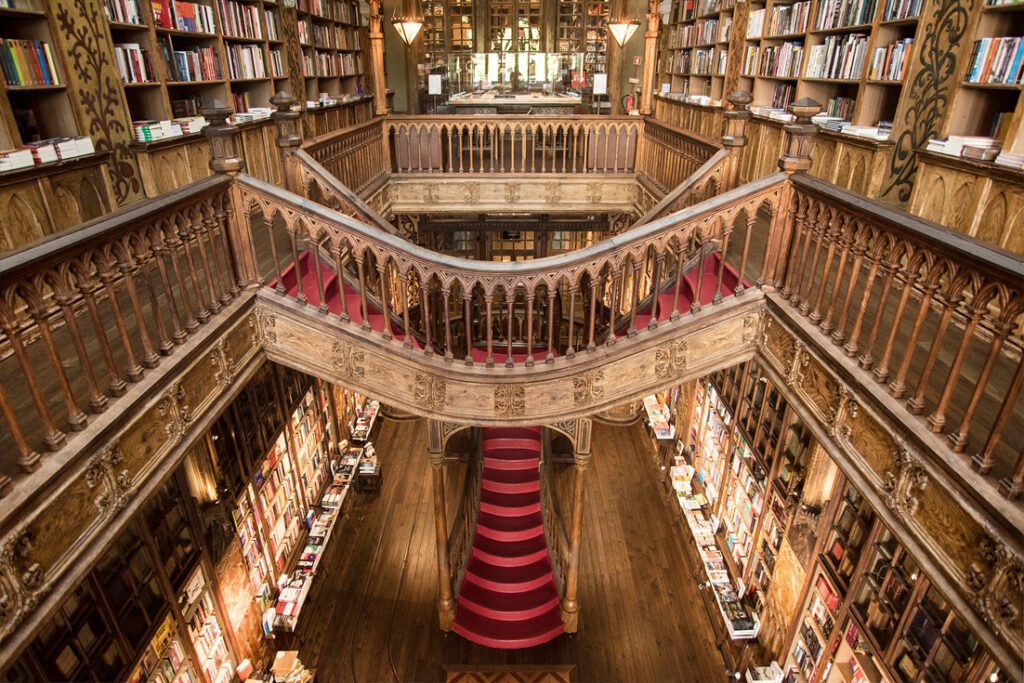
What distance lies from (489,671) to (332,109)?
26.1 feet

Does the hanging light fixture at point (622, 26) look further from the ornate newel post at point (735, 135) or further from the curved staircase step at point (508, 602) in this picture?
the curved staircase step at point (508, 602)

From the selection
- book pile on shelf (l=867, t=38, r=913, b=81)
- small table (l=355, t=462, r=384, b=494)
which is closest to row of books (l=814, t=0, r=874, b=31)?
book pile on shelf (l=867, t=38, r=913, b=81)

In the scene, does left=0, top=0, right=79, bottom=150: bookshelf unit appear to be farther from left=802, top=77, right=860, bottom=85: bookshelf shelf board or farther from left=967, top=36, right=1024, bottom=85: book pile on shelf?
left=802, top=77, right=860, bottom=85: bookshelf shelf board

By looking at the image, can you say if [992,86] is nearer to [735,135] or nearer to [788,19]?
[735,135]

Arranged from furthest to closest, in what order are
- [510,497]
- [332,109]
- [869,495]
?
[332,109]
[510,497]
[869,495]

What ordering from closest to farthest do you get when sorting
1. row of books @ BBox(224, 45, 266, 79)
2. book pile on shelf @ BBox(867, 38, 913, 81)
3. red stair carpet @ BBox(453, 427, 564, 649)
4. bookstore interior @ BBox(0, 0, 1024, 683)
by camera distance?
bookstore interior @ BBox(0, 0, 1024, 683)
book pile on shelf @ BBox(867, 38, 913, 81)
red stair carpet @ BBox(453, 427, 564, 649)
row of books @ BBox(224, 45, 266, 79)

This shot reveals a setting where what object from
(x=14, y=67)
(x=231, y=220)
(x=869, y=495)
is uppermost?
(x=14, y=67)

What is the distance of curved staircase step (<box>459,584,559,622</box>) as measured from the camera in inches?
205

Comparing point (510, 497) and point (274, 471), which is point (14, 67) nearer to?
point (274, 471)

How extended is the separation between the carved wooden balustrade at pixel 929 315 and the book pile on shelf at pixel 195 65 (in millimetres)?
5041

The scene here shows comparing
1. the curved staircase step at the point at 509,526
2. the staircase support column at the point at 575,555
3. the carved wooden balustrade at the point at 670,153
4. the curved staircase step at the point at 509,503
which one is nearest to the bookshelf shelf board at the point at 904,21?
the carved wooden balustrade at the point at 670,153

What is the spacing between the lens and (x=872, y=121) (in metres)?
4.90

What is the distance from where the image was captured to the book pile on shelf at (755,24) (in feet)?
21.3

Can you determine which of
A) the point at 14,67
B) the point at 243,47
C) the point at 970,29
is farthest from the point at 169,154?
the point at 970,29
